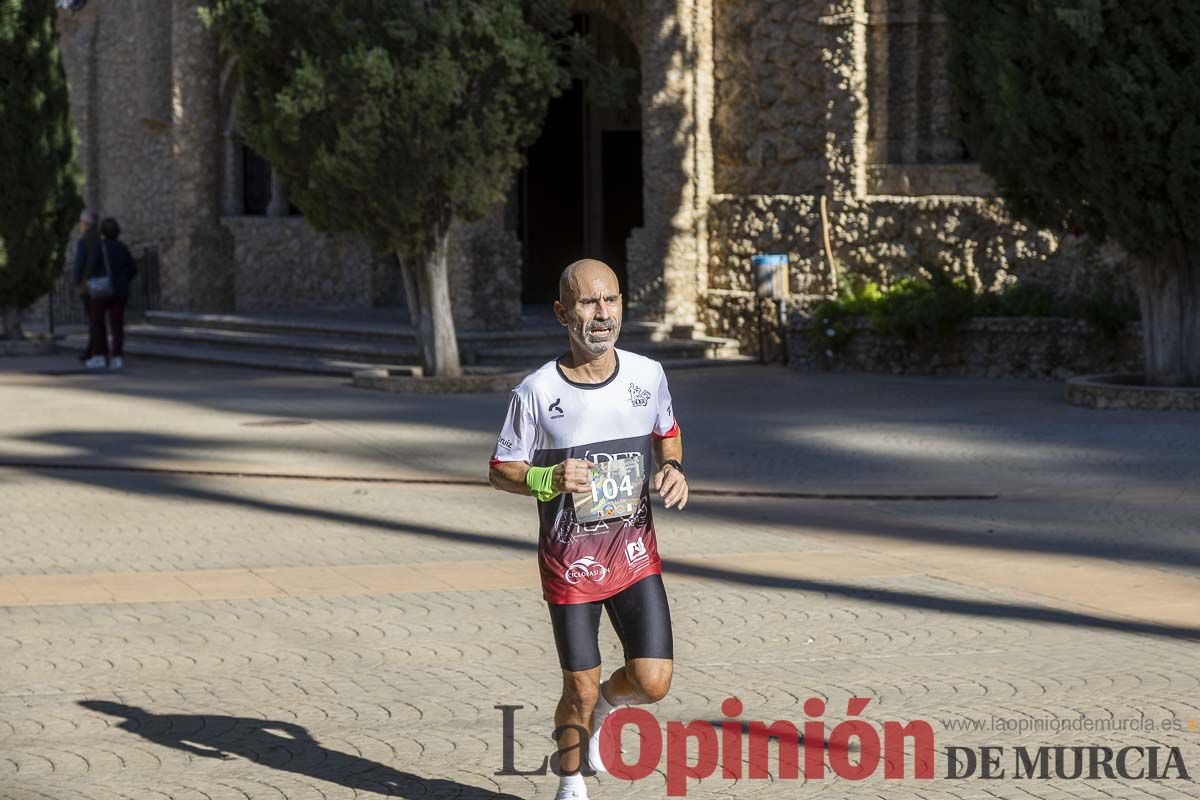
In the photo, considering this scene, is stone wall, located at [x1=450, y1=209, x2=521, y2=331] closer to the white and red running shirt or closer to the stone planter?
the stone planter

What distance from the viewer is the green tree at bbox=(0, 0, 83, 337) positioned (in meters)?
24.6

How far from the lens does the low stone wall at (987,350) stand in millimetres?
19141

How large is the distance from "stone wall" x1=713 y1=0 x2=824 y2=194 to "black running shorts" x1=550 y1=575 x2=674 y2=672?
55.7 feet

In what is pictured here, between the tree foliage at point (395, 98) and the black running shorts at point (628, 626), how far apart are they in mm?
12804

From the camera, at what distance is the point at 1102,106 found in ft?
51.7

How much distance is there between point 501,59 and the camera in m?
18.2

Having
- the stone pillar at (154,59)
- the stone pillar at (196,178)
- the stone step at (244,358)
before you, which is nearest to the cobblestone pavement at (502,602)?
the stone step at (244,358)

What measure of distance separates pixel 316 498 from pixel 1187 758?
746 cm

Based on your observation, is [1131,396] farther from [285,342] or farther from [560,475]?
[560,475]

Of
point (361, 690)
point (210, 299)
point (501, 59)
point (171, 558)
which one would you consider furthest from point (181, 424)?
point (210, 299)

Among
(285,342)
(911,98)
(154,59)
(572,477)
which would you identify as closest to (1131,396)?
(911,98)

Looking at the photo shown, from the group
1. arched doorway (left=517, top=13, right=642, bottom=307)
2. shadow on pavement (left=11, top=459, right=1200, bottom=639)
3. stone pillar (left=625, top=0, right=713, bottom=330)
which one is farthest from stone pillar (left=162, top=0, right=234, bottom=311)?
shadow on pavement (left=11, top=459, right=1200, bottom=639)

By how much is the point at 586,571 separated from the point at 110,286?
18.2 m

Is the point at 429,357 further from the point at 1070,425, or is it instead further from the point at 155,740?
the point at 155,740
